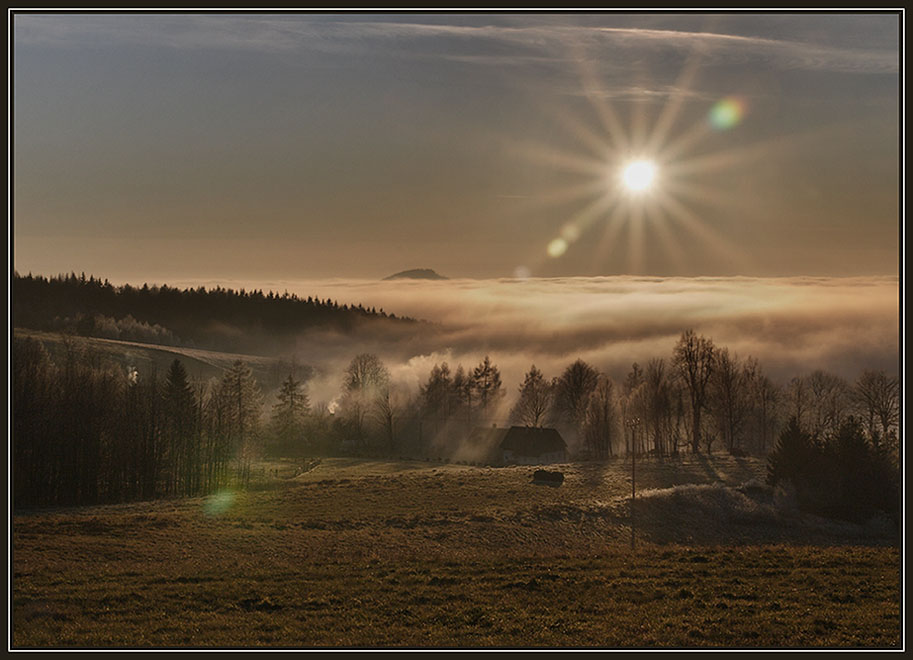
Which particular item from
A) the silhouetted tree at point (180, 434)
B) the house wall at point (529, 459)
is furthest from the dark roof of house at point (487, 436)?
the silhouetted tree at point (180, 434)

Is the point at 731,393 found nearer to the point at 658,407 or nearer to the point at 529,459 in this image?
the point at 658,407

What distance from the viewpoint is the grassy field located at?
26094mm

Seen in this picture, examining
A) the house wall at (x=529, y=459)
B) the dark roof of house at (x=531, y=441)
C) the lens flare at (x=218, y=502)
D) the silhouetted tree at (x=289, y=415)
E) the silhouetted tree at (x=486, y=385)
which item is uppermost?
the silhouetted tree at (x=486, y=385)

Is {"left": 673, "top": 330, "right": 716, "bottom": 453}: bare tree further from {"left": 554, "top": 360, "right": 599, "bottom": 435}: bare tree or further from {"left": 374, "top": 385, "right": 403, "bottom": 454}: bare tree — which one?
{"left": 374, "top": 385, "right": 403, "bottom": 454}: bare tree

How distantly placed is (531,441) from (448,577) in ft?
286

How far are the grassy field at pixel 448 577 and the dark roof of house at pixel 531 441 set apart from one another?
153 ft

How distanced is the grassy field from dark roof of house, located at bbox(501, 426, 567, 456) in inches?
1838

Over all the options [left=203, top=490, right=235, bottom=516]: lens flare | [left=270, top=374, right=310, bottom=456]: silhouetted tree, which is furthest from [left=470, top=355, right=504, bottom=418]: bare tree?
[left=203, top=490, right=235, bottom=516]: lens flare

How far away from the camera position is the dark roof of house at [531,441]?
120 meters

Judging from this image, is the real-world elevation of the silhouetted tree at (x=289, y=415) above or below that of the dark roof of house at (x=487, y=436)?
above

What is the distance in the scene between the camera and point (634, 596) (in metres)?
31.9

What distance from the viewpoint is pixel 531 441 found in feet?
398

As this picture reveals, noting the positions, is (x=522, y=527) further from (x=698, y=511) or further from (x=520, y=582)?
(x=520, y=582)

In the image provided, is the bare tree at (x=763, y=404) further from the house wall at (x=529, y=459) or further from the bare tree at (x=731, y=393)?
the house wall at (x=529, y=459)
